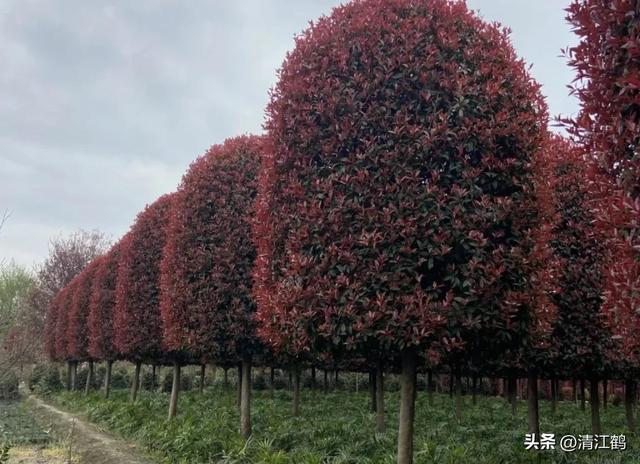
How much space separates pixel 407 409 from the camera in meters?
5.73

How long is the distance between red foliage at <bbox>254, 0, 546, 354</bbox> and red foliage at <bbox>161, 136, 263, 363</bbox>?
A: 4.31 metres

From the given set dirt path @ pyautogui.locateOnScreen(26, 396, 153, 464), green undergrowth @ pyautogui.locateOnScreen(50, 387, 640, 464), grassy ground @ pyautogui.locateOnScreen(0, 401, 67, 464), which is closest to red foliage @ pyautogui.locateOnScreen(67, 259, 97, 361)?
grassy ground @ pyautogui.locateOnScreen(0, 401, 67, 464)

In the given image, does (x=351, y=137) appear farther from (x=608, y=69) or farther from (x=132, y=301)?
(x=132, y=301)

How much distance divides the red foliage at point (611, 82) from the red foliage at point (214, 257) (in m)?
7.13

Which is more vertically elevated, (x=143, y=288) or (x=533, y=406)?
(x=143, y=288)

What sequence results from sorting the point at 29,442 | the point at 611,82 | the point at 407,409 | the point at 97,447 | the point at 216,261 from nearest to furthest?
the point at 611,82 → the point at 407,409 → the point at 216,261 → the point at 97,447 → the point at 29,442

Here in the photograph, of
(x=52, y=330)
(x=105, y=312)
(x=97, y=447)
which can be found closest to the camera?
(x=97, y=447)

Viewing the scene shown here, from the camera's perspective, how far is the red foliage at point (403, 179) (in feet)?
16.8

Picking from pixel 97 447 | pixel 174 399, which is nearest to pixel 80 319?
pixel 174 399

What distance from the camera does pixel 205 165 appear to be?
11625mm

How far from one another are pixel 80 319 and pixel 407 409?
24330 mm

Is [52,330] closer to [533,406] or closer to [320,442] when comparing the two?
[320,442]

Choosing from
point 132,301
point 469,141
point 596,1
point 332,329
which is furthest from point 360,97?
point 132,301

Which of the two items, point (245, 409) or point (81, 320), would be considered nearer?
point (245, 409)
